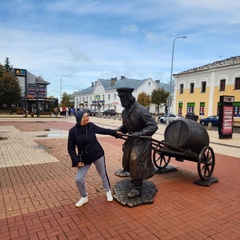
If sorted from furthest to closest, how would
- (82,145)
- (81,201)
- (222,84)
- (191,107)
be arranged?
(191,107) < (222,84) < (81,201) < (82,145)

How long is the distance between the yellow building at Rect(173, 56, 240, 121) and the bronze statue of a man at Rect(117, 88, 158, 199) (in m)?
28.6

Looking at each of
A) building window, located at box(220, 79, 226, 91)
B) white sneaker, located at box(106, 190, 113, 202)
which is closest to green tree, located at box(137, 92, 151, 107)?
building window, located at box(220, 79, 226, 91)

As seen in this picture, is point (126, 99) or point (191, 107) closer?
point (126, 99)

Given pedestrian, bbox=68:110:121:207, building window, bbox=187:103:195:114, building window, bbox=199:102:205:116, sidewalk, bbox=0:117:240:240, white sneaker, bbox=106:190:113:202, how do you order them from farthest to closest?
building window, bbox=187:103:195:114 < building window, bbox=199:102:205:116 < white sneaker, bbox=106:190:113:202 < pedestrian, bbox=68:110:121:207 < sidewalk, bbox=0:117:240:240

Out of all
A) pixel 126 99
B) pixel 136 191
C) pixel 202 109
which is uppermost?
pixel 126 99

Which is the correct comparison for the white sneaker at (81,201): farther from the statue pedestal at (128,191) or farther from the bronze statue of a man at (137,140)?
the bronze statue of a man at (137,140)

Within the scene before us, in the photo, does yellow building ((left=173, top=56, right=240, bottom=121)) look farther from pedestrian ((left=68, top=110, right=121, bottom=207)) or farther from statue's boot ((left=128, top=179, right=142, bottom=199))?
pedestrian ((left=68, top=110, right=121, bottom=207))

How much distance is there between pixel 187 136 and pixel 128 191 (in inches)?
69.9

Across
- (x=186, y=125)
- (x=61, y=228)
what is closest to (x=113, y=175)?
(x=186, y=125)

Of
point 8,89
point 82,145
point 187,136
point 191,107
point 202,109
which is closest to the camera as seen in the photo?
point 82,145

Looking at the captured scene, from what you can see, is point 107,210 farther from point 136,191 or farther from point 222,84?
point 222,84

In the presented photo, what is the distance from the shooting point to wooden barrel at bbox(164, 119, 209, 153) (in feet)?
16.8

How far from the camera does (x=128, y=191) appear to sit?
4477mm

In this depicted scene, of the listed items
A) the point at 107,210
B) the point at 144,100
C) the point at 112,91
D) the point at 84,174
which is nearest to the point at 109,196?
the point at 107,210
